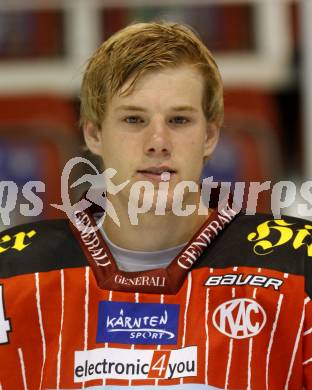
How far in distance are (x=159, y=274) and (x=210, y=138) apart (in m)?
0.32

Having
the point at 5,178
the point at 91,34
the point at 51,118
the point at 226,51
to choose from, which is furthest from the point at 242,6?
the point at 5,178

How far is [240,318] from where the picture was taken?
6.06ft

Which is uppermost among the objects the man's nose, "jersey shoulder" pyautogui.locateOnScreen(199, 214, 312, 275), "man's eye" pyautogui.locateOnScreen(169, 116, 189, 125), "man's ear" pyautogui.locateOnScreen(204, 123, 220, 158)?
"man's eye" pyautogui.locateOnScreen(169, 116, 189, 125)

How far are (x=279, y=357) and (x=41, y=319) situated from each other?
480 mm

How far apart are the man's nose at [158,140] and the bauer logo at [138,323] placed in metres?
0.30

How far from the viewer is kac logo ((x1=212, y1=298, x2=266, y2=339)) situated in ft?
6.03

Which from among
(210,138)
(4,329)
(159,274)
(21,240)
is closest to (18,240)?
(21,240)

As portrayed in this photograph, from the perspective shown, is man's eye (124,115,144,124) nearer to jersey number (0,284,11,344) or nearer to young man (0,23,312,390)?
young man (0,23,312,390)

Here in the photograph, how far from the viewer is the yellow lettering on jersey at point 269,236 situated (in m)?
1.94

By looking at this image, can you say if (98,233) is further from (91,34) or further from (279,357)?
(91,34)

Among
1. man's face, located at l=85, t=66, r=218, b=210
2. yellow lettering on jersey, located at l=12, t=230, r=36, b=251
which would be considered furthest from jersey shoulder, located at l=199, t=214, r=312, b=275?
yellow lettering on jersey, located at l=12, t=230, r=36, b=251

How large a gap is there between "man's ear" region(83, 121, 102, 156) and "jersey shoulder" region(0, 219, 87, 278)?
0.58 feet

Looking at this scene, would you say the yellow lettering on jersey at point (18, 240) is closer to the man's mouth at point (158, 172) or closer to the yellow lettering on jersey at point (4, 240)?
the yellow lettering on jersey at point (4, 240)

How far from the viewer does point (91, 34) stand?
14.1 feet
